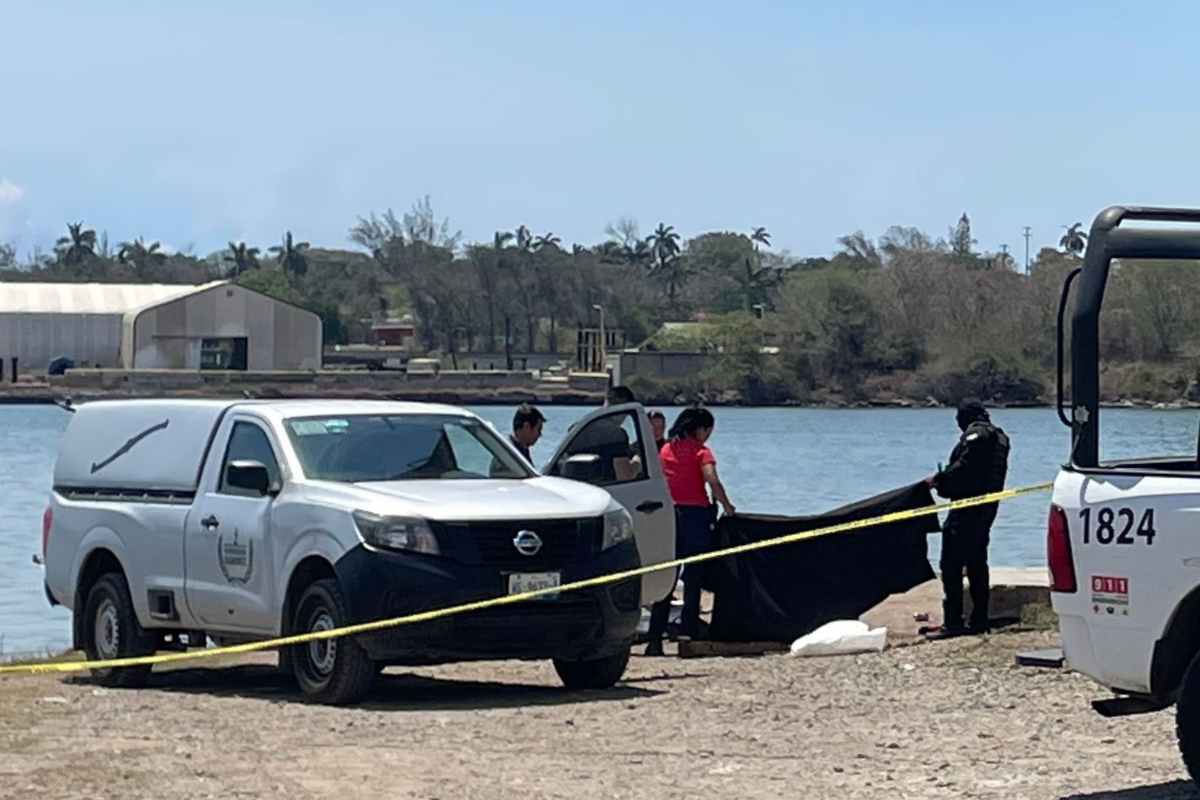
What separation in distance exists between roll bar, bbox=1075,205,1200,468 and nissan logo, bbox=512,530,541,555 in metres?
4.09

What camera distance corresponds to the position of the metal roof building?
110 metres

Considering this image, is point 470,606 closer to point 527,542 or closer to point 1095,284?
point 527,542

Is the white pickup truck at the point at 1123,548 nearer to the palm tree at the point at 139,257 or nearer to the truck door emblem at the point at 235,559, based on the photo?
the truck door emblem at the point at 235,559

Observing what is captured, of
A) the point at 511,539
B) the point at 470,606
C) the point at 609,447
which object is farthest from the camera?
the point at 609,447

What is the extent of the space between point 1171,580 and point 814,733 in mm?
3084

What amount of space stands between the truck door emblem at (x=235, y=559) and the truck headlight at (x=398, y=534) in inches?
41.4

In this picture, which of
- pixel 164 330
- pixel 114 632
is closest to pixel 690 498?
pixel 114 632

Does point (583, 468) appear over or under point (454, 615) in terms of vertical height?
over

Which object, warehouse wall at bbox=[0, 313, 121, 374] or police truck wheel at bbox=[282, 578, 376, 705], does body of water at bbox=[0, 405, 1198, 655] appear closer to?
warehouse wall at bbox=[0, 313, 121, 374]

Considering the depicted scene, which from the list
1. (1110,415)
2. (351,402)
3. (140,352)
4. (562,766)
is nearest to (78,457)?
(351,402)

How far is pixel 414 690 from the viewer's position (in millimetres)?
13727

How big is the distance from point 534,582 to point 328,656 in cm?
124

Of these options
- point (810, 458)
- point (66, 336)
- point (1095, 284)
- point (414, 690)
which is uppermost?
point (66, 336)

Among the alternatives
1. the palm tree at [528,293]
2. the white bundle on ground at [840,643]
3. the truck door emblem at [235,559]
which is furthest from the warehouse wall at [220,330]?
the truck door emblem at [235,559]
